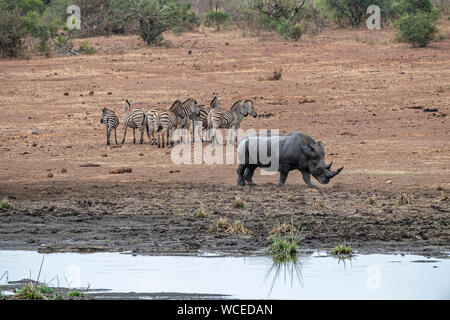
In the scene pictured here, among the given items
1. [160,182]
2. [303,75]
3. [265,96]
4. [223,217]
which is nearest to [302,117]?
[265,96]

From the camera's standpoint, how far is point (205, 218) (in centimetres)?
1104

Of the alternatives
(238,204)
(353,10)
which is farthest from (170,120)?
(353,10)

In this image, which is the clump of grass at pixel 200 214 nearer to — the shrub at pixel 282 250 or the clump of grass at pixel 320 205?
the clump of grass at pixel 320 205

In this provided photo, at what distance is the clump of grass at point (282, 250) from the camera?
8.90 m

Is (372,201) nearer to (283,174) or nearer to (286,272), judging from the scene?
(283,174)

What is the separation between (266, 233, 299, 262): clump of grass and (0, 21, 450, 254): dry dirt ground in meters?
0.29

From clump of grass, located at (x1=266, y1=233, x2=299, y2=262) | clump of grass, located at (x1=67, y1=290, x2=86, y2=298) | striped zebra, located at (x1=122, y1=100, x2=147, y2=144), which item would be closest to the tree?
striped zebra, located at (x1=122, y1=100, x2=147, y2=144)

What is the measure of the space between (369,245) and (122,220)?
128 inches

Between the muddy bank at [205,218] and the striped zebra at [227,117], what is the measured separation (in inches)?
192

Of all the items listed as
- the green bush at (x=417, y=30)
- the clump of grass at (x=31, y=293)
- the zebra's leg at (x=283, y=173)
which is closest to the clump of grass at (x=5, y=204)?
the zebra's leg at (x=283, y=173)

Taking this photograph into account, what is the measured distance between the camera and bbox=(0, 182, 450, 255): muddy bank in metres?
9.66

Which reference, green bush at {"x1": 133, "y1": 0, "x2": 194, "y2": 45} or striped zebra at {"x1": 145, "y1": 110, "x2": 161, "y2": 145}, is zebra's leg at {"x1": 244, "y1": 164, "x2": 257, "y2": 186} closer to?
striped zebra at {"x1": 145, "y1": 110, "x2": 161, "y2": 145}

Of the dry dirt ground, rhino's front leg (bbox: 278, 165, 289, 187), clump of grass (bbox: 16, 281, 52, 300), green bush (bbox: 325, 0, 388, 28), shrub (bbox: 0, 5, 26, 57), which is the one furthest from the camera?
green bush (bbox: 325, 0, 388, 28)
